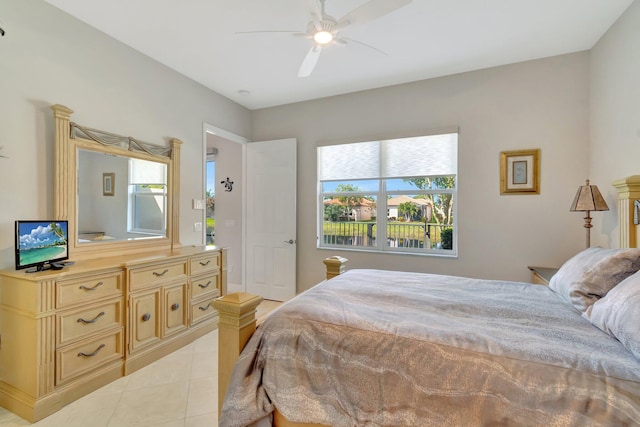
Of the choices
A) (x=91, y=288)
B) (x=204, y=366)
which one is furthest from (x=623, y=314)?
(x=91, y=288)

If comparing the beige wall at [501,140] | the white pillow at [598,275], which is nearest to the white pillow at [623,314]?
the white pillow at [598,275]

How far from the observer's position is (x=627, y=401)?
0.88m

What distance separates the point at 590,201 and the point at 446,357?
230 centimetres

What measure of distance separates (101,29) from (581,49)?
446cm

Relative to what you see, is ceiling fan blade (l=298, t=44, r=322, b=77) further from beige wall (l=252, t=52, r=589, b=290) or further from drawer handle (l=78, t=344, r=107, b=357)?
drawer handle (l=78, t=344, r=107, b=357)

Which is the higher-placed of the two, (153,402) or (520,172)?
(520,172)

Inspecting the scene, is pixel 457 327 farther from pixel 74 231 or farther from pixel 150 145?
pixel 150 145

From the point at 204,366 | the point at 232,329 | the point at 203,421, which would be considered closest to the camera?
the point at 232,329

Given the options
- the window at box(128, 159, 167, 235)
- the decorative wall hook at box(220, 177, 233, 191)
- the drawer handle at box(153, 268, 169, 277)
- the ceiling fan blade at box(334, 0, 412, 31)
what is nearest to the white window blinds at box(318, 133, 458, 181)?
the decorative wall hook at box(220, 177, 233, 191)

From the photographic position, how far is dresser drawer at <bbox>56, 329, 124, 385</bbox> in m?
1.92

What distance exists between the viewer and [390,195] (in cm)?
369

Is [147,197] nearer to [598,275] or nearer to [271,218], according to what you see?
[271,218]

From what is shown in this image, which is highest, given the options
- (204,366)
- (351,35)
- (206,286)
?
(351,35)

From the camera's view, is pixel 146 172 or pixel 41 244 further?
pixel 146 172
